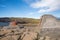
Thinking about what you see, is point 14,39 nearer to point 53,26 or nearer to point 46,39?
point 46,39

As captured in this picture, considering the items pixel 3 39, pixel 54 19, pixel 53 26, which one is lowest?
pixel 3 39

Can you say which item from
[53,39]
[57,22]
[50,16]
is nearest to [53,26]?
[57,22]

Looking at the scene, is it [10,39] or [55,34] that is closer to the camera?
[10,39]

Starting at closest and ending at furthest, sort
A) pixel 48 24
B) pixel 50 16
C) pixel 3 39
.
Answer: pixel 3 39 < pixel 48 24 < pixel 50 16

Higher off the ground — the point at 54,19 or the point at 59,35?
the point at 54,19

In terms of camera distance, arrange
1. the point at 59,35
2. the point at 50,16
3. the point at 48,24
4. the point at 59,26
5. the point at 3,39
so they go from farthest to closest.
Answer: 1. the point at 50,16
2. the point at 48,24
3. the point at 59,26
4. the point at 59,35
5. the point at 3,39

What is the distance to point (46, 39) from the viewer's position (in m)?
3.81

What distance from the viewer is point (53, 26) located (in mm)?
5141

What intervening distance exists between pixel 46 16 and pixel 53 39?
Result: 2.41m

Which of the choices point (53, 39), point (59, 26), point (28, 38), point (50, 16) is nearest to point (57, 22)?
point (59, 26)

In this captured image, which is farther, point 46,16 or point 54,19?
point 46,16

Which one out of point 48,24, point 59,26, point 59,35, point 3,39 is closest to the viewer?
point 3,39

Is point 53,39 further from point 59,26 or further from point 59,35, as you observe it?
point 59,26

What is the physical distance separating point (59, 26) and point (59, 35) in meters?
0.77
